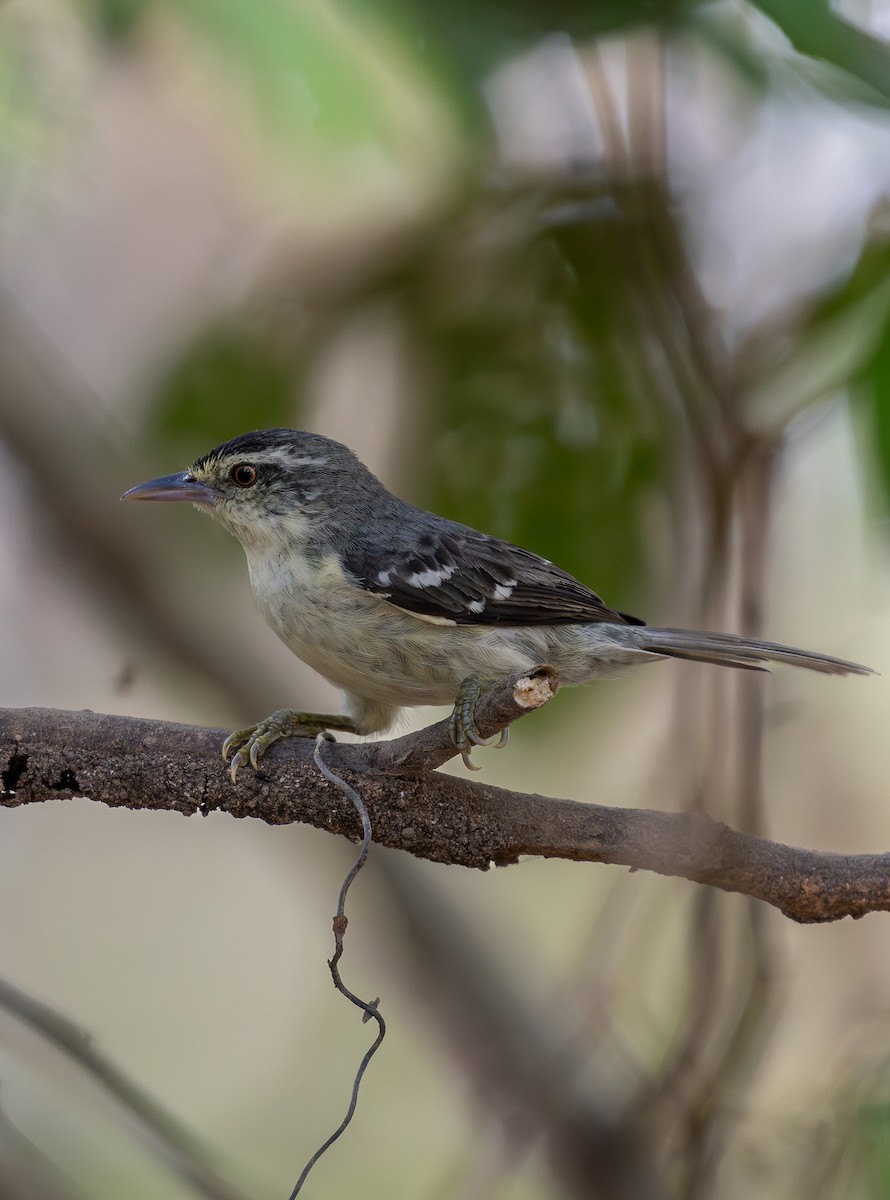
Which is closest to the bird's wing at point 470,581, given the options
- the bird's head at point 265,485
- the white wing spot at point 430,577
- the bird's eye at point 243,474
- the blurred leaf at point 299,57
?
the white wing spot at point 430,577

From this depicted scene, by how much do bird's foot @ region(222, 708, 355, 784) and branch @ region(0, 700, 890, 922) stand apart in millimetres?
31

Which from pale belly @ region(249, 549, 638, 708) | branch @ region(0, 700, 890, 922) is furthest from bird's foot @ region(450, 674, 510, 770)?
pale belly @ region(249, 549, 638, 708)

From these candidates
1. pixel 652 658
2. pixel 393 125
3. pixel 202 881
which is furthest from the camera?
pixel 202 881

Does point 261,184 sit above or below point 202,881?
above

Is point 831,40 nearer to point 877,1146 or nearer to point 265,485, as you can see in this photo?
point 877,1146

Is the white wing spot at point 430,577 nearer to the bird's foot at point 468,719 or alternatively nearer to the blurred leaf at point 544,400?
the blurred leaf at point 544,400

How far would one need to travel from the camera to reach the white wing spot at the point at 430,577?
9.23 feet

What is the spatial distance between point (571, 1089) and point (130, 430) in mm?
2357

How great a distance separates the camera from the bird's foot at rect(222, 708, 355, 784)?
2391 millimetres

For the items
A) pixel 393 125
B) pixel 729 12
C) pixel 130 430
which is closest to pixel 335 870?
pixel 130 430

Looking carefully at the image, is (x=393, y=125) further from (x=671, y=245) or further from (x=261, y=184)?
(x=261, y=184)

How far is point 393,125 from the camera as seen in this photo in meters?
2.29

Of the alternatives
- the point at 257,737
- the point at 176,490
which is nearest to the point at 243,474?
the point at 176,490

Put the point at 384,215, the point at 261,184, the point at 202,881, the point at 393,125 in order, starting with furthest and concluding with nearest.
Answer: the point at 202,881, the point at 261,184, the point at 384,215, the point at 393,125
